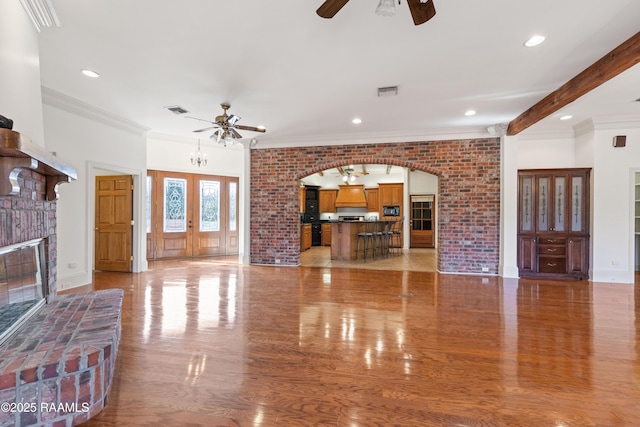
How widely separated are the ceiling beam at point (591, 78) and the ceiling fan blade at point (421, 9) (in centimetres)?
223

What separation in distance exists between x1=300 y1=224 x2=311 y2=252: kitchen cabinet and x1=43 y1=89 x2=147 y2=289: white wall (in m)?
5.16

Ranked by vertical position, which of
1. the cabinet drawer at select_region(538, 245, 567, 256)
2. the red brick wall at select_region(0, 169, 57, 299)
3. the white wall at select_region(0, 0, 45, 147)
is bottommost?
the cabinet drawer at select_region(538, 245, 567, 256)

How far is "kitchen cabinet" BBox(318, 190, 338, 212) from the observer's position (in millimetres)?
11797

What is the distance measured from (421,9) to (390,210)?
9.36 metres

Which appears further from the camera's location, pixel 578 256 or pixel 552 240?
pixel 552 240

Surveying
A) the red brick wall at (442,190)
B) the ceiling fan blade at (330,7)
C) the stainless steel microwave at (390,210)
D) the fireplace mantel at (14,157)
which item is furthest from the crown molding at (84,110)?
the stainless steel microwave at (390,210)

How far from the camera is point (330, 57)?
324 centimetres

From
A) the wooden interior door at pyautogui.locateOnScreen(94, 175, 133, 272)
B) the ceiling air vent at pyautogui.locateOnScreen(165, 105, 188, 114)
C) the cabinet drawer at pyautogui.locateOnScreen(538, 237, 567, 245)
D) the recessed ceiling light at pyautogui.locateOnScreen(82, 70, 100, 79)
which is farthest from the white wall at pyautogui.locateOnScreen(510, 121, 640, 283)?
the wooden interior door at pyautogui.locateOnScreen(94, 175, 133, 272)

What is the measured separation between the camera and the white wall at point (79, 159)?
173 inches

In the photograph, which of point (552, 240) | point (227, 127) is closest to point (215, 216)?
point (227, 127)

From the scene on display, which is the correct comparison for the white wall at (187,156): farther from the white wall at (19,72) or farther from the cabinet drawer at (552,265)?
the cabinet drawer at (552,265)

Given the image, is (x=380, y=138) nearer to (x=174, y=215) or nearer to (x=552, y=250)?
(x=552, y=250)

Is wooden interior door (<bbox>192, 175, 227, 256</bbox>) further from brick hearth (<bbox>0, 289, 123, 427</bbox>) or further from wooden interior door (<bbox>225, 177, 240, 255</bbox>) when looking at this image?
brick hearth (<bbox>0, 289, 123, 427</bbox>)

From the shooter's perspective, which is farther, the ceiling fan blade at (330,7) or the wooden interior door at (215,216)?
the wooden interior door at (215,216)
